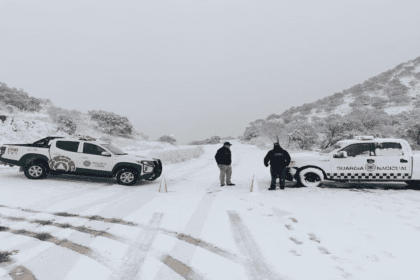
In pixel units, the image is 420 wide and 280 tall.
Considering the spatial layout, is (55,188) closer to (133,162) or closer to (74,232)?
(133,162)

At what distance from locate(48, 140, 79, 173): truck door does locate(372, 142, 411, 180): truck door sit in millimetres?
10255

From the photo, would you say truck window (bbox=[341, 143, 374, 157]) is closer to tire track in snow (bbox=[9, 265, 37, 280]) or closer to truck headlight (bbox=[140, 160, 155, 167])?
truck headlight (bbox=[140, 160, 155, 167])

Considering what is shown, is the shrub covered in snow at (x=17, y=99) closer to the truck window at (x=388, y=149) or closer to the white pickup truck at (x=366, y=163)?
the white pickup truck at (x=366, y=163)

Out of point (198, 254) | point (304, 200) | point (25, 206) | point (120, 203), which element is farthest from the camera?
point (304, 200)

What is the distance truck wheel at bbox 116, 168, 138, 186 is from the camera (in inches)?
343

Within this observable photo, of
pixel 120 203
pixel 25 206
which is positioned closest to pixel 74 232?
pixel 120 203

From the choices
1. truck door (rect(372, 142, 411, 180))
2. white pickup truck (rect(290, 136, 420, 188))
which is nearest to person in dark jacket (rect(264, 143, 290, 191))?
white pickup truck (rect(290, 136, 420, 188))

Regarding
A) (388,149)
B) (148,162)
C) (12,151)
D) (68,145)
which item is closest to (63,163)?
(68,145)

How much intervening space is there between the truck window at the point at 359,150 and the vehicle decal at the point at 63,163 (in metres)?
9.53

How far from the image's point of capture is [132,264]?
3195 mm

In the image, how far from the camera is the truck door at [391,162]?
7709mm

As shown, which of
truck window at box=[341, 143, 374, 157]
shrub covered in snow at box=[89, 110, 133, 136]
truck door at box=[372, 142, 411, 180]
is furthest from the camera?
shrub covered in snow at box=[89, 110, 133, 136]

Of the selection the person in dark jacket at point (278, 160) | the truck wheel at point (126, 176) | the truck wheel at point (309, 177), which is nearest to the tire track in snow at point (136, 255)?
the truck wheel at point (126, 176)

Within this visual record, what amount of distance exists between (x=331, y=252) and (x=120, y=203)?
16.0ft
